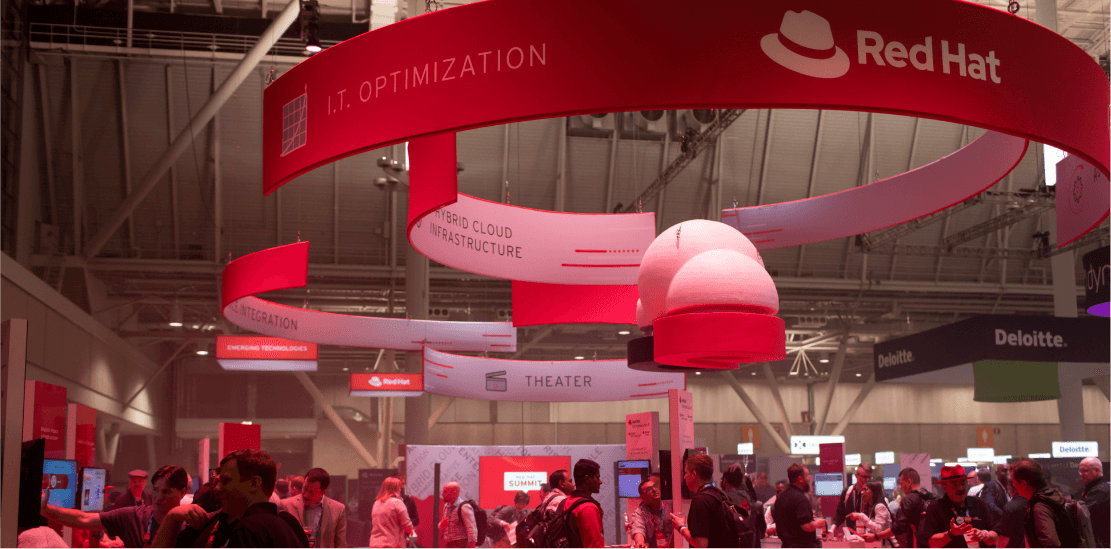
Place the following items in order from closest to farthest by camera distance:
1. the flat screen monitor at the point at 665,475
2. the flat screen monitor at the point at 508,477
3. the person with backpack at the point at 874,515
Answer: the flat screen monitor at the point at 665,475 → the person with backpack at the point at 874,515 → the flat screen monitor at the point at 508,477

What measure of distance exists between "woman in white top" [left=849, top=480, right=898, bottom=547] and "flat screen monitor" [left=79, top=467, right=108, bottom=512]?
6.66 m

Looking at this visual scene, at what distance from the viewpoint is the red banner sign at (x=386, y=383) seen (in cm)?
1344

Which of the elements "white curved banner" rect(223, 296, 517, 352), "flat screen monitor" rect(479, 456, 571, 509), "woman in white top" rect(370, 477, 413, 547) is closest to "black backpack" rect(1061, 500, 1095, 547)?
"woman in white top" rect(370, 477, 413, 547)

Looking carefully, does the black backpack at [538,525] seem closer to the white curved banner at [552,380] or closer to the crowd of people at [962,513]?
the crowd of people at [962,513]

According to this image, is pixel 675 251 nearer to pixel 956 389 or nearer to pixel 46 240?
pixel 46 240

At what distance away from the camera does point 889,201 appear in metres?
7.18

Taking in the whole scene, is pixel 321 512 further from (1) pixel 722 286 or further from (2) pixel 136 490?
(1) pixel 722 286

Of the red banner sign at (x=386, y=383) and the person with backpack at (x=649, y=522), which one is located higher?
the red banner sign at (x=386, y=383)

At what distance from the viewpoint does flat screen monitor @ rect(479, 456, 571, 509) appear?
13195mm

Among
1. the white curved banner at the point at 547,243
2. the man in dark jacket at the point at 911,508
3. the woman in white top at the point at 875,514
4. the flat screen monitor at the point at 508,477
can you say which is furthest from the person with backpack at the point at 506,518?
the man in dark jacket at the point at 911,508

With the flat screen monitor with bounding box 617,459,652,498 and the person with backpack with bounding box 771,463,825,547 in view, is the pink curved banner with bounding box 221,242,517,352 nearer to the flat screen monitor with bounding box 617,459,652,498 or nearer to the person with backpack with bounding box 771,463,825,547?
the flat screen monitor with bounding box 617,459,652,498

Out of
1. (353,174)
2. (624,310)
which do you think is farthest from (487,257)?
(353,174)

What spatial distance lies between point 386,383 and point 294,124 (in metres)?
10.9

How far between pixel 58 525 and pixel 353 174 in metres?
12.3
